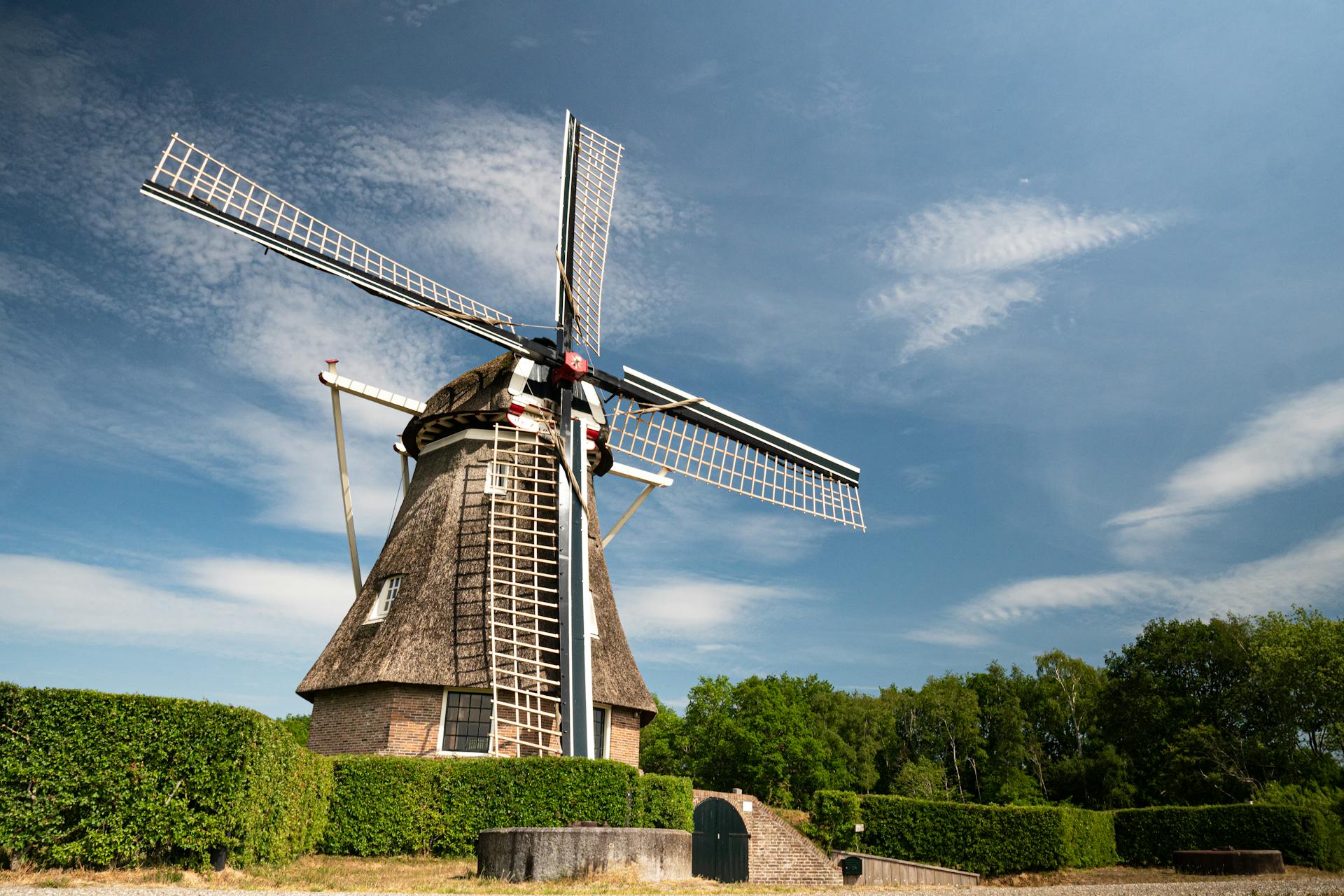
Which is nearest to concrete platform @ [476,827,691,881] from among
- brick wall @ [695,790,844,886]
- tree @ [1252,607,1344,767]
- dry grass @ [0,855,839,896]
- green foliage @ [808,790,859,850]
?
dry grass @ [0,855,839,896]

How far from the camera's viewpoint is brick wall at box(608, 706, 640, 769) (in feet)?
52.4

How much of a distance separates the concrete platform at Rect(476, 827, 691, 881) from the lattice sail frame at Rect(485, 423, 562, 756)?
3.10 meters

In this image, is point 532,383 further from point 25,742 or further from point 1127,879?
point 1127,879

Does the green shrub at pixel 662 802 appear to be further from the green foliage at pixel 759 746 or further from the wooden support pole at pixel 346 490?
the green foliage at pixel 759 746

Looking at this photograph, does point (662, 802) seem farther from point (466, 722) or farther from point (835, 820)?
point (835, 820)

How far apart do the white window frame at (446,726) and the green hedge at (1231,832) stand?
18.6 m

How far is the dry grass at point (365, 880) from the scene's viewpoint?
24.9ft

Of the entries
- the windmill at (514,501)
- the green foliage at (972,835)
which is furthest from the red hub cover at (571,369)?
the green foliage at (972,835)

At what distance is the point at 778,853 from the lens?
18641mm

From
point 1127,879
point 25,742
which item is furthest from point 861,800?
point 25,742

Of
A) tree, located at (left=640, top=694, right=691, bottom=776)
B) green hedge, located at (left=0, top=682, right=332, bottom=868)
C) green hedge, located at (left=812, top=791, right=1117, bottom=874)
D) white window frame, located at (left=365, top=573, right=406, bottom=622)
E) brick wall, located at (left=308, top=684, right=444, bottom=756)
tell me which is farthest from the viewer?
tree, located at (left=640, top=694, right=691, bottom=776)

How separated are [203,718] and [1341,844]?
24165 mm

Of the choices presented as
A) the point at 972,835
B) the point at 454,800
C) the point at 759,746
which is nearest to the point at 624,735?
the point at 454,800

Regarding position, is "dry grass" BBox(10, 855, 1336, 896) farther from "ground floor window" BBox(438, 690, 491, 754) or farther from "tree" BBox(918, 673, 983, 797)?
"tree" BBox(918, 673, 983, 797)
